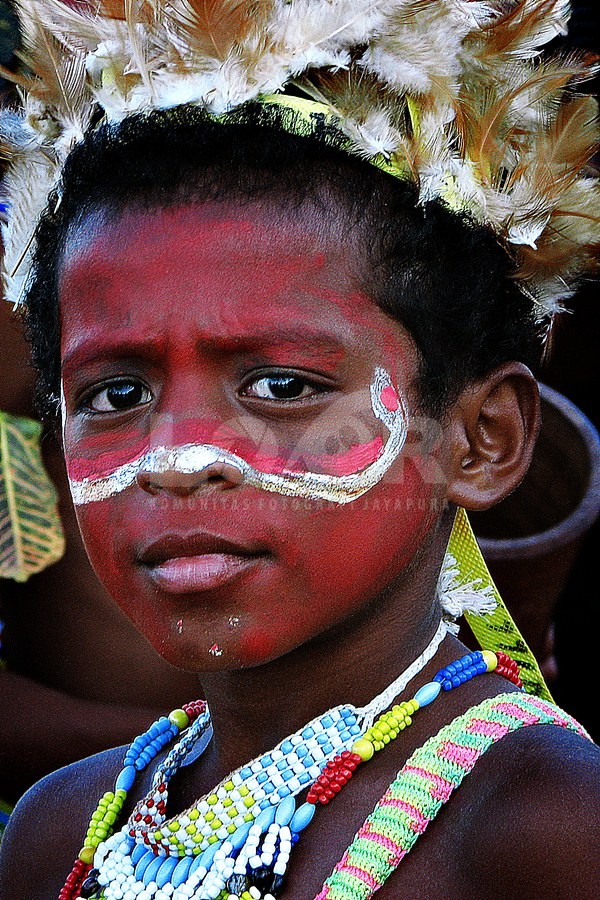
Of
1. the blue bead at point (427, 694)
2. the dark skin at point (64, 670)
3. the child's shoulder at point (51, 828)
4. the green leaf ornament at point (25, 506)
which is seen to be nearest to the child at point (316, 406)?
the blue bead at point (427, 694)

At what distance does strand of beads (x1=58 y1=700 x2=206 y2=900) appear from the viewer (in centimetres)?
183

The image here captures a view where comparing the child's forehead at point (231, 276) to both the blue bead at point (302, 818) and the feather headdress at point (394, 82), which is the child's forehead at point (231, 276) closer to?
the feather headdress at point (394, 82)

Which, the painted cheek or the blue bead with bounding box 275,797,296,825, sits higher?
the painted cheek

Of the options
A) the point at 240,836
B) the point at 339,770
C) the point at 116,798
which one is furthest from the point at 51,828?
the point at 339,770

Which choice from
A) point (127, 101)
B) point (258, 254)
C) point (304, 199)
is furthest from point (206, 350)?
point (127, 101)

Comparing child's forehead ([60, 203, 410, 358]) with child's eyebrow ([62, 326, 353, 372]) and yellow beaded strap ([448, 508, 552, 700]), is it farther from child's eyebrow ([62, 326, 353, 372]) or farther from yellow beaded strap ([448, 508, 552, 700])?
yellow beaded strap ([448, 508, 552, 700])

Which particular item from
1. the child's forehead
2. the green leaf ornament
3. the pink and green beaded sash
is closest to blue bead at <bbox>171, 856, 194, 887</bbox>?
the pink and green beaded sash

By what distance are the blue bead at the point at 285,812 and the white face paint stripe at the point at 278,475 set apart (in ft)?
1.41

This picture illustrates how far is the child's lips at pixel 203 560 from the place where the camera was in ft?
5.00

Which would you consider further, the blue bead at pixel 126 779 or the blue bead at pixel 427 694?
the blue bead at pixel 126 779

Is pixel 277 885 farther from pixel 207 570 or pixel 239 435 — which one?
pixel 239 435

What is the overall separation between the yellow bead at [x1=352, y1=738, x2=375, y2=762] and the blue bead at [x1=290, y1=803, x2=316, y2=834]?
0.32 ft

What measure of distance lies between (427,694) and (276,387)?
491mm

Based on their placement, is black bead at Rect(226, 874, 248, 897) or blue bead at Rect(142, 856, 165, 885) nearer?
black bead at Rect(226, 874, 248, 897)
